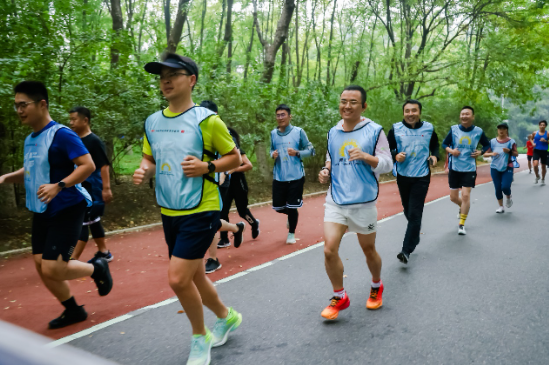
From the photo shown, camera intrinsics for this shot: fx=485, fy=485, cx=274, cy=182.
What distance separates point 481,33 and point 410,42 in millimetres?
4038

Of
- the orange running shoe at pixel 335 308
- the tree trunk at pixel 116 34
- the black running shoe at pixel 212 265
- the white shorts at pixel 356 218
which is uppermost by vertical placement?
the tree trunk at pixel 116 34

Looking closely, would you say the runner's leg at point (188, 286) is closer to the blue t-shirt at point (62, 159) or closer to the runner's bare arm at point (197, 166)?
the runner's bare arm at point (197, 166)

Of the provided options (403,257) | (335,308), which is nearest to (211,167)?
(335,308)

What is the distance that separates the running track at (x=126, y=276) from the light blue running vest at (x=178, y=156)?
187 centimetres

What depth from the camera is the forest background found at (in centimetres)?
831

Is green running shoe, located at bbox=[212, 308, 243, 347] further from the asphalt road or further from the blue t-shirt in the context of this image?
the blue t-shirt

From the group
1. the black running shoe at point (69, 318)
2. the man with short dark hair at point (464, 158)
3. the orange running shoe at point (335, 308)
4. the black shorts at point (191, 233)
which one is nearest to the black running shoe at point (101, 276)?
the black running shoe at point (69, 318)

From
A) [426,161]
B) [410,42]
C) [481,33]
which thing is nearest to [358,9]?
[410,42]

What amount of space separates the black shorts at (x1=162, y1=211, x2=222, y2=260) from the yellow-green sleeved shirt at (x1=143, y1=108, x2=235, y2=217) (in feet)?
0.12

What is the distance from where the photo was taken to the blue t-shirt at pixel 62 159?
4.09 meters

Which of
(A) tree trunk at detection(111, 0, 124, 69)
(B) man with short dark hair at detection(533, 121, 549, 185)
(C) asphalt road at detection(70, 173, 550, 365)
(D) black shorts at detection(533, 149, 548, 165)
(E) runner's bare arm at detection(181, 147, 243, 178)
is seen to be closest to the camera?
(E) runner's bare arm at detection(181, 147, 243, 178)

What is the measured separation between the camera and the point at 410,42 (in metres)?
23.6

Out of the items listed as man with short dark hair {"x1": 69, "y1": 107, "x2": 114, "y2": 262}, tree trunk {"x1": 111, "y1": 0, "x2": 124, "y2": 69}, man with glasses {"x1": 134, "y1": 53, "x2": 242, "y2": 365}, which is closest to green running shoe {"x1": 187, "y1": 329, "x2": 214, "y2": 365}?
man with glasses {"x1": 134, "y1": 53, "x2": 242, "y2": 365}

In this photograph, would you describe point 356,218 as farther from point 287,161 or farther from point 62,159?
point 287,161
